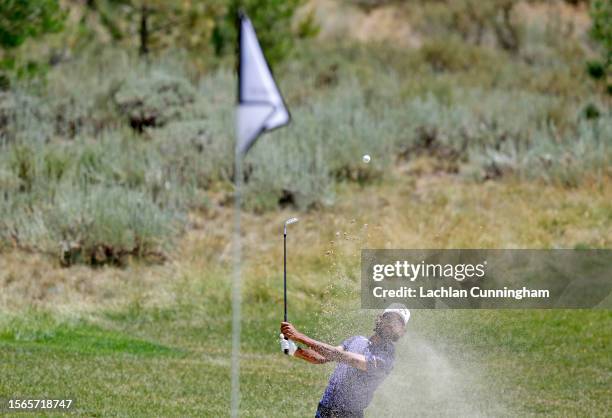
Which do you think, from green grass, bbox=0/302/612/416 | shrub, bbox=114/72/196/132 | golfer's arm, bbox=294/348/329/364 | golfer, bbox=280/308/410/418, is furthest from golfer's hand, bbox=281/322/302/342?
shrub, bbox=114/72/196/132

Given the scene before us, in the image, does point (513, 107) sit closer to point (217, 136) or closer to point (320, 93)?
point (320, 93)

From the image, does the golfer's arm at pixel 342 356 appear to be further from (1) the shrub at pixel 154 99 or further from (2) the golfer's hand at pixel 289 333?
(1) the shrub at pixel 154 99

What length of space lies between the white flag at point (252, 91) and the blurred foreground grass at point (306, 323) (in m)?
2.64

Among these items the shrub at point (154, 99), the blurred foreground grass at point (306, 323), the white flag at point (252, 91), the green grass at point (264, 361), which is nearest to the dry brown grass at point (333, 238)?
the blurred foreground grass at point (306, 323)

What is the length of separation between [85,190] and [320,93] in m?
7.42

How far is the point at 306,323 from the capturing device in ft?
44.0

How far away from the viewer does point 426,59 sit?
2916 cm

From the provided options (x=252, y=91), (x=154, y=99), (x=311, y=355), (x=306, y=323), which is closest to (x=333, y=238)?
(x=306, y=323)

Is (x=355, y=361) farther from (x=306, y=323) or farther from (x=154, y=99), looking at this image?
(x=154, y=99)

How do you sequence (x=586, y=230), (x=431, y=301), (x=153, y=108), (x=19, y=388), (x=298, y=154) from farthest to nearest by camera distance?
(x=153, y=108)
(x=298, y=154)
(x=586, y=230)
(x=431, y=301)
(x=19, y=388)

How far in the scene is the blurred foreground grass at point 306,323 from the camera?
10.7 meters

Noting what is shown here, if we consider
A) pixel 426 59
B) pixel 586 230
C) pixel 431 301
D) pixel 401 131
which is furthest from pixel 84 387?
pixel 426 59

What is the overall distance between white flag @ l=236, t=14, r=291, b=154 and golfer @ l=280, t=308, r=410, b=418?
4.33ft

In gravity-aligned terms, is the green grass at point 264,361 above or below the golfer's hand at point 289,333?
below
